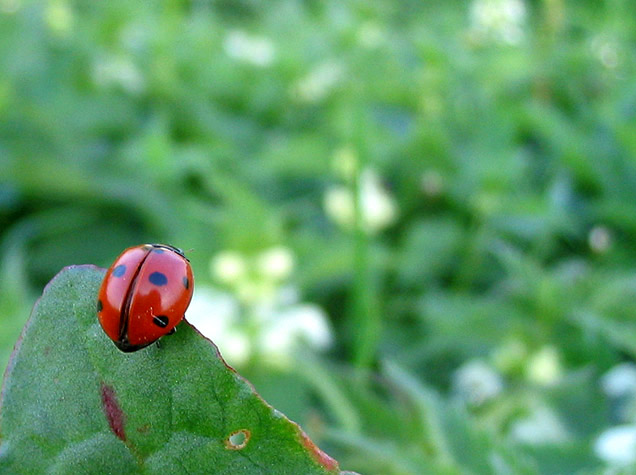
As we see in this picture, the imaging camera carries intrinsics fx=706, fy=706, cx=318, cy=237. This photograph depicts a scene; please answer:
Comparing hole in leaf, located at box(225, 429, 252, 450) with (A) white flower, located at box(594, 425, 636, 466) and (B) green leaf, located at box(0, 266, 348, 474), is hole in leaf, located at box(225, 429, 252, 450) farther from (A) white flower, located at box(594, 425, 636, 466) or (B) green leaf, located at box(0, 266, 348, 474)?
(A) white flower, located at box(594, 425, 636, 466)

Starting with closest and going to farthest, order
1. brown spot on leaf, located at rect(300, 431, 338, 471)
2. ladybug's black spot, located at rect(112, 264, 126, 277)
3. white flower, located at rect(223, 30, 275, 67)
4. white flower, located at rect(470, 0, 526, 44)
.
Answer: brown spot on leaf, located at rect(300, 431, 338, 471) → ladybug's black spot, located at rect(112, 264, 126, 277) → white flower, located at rect(223, 30, 275, 67) → white flower, located at rect(470, 0, 526, 44)

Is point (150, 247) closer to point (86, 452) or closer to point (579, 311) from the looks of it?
point (86, 452)

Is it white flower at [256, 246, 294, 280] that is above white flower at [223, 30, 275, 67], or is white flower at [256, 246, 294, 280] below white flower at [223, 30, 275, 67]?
below

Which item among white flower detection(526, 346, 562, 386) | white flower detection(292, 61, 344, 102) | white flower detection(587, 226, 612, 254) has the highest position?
white flower detection(292, 61, 344, 102)

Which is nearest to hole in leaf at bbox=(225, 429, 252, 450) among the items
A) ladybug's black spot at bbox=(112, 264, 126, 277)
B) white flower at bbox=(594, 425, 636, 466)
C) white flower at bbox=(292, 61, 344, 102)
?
ladybug's black spot at bbox=(112, 264, 126, 277)

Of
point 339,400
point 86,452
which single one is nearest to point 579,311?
point 339,400

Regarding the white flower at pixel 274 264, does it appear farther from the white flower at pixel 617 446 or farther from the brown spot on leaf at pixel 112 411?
the brown spot on leaf at pixel 112 411
